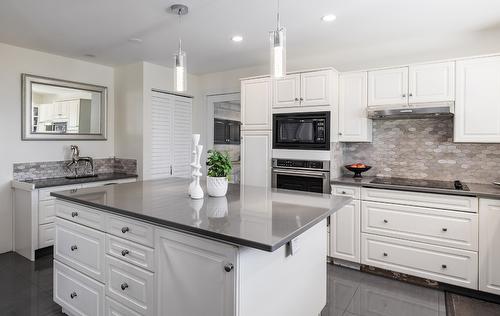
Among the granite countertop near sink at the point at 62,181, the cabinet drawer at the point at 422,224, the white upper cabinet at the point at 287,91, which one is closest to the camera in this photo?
the cabinet drawer at the point at 422,224

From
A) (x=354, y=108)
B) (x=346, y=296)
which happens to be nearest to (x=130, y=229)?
(x=346, y=296)

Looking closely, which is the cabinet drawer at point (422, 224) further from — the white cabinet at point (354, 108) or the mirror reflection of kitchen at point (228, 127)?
the mirror reflection of kitchen at point (228, 127)

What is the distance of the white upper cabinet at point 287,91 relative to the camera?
3.59 m

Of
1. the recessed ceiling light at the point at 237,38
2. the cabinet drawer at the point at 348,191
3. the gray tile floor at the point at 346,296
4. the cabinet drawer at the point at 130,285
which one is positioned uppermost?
the recessed ceiling light at the point at 237,38

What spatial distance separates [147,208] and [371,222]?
89.3 inches

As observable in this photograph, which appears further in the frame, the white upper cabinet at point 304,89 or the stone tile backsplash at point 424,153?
the white upper cabinet at point 304,89

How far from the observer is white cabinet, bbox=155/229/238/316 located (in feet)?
4.64

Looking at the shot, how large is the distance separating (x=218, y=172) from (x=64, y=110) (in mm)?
3049

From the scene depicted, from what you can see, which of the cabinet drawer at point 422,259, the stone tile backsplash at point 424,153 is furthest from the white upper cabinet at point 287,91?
the cabinet drawer at point 422,259

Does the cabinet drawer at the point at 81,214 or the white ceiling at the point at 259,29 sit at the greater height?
the white ceiling at the point at 259,29

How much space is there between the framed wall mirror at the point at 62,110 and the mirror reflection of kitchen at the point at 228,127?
66.6 inches

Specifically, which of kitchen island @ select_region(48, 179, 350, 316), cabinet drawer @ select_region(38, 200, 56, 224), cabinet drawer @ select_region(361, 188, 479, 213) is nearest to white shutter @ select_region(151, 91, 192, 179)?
cabinet drawer @ select_region(38, 200, 56, 224)

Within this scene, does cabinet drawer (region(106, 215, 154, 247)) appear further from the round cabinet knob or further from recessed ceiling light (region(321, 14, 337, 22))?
recessed ceiling light (region(321, 14, 337, 22))

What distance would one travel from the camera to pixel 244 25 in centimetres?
302
